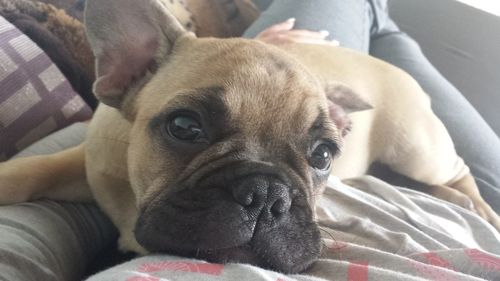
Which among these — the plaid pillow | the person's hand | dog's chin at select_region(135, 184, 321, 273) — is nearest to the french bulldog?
dog's chin at select_region(135, 184, 321, 273)

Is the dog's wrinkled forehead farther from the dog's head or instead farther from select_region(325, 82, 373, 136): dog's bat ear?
select_region(325, 82, 373, 136): dog's bat ear

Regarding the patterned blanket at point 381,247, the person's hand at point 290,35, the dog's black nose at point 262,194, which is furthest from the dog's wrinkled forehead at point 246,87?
the person's hand at point 290,35

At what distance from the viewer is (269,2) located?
279 centimetres

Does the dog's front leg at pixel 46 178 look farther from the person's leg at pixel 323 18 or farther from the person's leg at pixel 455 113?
the person's leg at pixel 455 113

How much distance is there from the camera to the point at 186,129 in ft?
3.50

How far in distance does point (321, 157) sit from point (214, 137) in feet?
0.93

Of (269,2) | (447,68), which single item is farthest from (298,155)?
(447,68)

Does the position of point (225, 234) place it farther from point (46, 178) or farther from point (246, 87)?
point (46, 178)

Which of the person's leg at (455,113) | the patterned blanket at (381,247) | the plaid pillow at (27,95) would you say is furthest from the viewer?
the person's leg at (455,113)

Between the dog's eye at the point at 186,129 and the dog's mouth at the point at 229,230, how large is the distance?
14cm

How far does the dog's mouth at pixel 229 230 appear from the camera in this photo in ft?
2.95

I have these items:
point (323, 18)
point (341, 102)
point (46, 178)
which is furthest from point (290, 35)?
point (46, 178)

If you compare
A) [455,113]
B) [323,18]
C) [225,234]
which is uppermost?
[225,234]

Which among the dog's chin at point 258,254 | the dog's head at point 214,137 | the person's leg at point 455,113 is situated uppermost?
the dog's head at point 214,137
